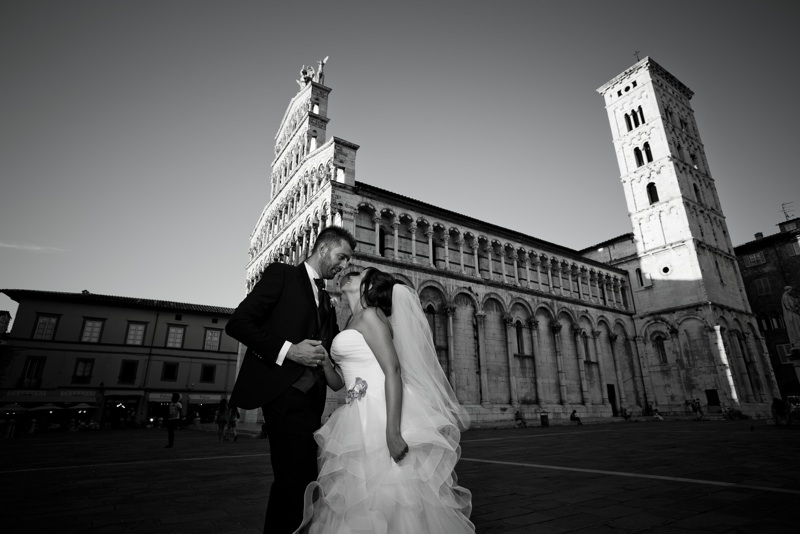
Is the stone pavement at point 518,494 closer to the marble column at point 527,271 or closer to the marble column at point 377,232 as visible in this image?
the marble column at point 377,232

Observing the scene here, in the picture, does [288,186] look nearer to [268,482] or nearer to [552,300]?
[552,300]

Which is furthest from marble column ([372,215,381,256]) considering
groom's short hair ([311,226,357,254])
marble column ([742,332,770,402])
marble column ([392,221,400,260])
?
marble column ([742,332,770,402])

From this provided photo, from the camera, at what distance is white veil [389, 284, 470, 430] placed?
3.17 m

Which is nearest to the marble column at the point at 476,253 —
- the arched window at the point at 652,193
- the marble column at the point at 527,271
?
the marble column at the point at 527,271

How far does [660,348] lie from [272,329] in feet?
120

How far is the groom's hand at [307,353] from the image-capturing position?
101 inches

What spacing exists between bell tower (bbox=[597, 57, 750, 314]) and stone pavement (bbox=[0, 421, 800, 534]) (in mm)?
27435

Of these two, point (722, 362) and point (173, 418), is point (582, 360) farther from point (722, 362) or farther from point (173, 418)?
point (173, 418)

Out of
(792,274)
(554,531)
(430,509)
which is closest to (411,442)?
(430,509)

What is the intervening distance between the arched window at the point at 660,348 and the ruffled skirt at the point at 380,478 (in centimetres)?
3514

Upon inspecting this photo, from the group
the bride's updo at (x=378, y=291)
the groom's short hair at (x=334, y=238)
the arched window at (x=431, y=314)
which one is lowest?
A: the bride's updo at (x=378, y=291)

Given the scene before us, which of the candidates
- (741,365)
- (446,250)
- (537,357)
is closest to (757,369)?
(741,365)

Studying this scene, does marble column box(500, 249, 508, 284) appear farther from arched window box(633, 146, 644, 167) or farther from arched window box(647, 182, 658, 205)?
arched window box(633, 146, 644, 167)

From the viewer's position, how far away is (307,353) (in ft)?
8.44
